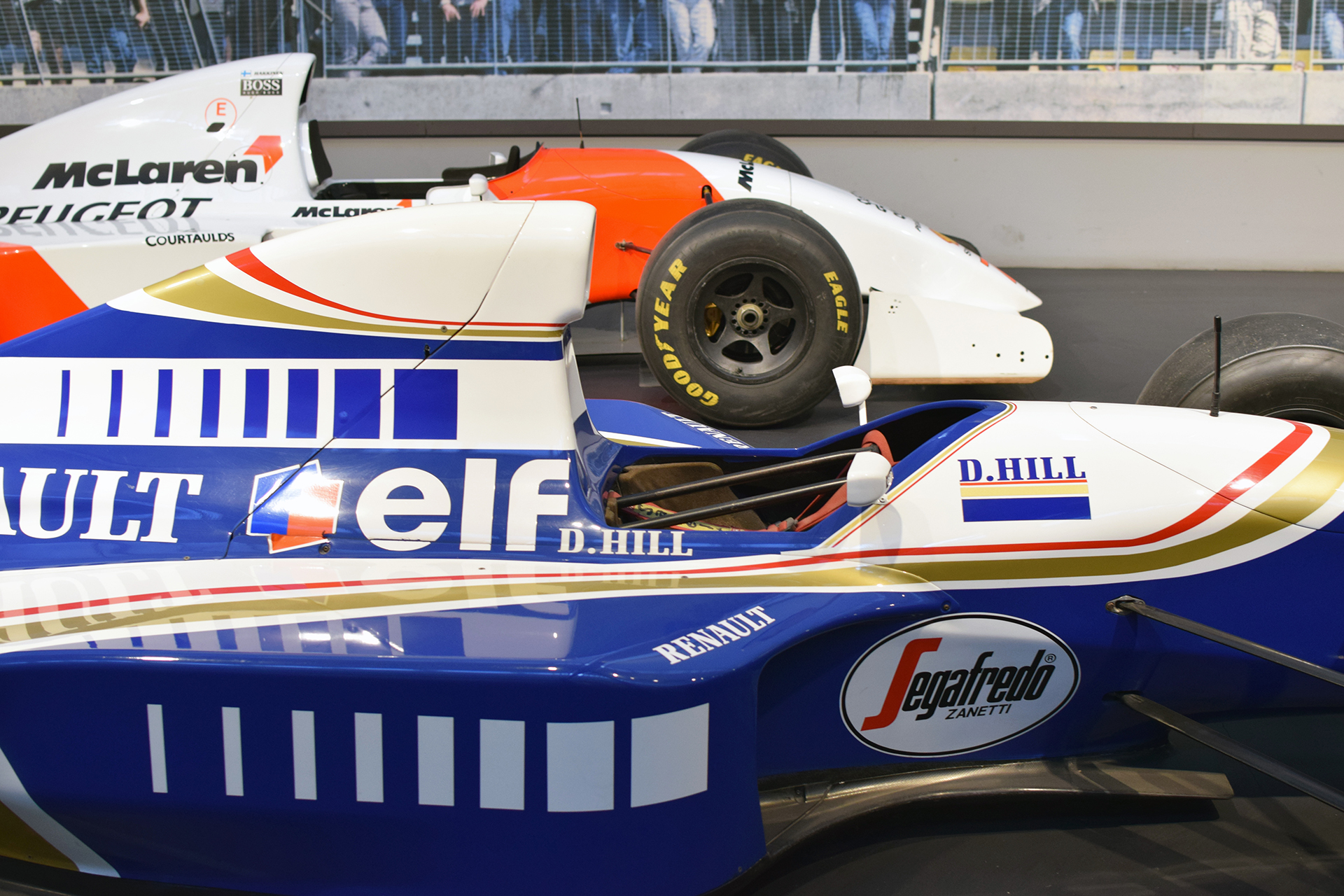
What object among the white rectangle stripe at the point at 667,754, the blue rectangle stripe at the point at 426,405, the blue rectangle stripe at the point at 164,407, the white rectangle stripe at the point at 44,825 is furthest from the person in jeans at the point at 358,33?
the white rectangle stripe at the point at 667,754

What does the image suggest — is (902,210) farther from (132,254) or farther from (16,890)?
(16,890)

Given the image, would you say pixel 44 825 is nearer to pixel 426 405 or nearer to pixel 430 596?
pixel 430 596

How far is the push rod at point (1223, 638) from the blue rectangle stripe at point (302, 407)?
1.52m

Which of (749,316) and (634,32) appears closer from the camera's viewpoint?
(749,316)

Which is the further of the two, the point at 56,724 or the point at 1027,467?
the point at 1027,467

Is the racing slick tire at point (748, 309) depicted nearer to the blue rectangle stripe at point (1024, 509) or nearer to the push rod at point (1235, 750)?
the blue rectangle stripe at point (1024, 509)

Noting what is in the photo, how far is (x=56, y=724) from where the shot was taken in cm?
150

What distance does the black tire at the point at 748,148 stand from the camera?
5.71 meters

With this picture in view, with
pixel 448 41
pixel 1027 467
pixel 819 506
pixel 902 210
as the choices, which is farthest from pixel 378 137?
pixel 1027 467

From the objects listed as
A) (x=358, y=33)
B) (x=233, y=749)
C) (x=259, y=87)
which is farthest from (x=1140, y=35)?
(x=233, y=749)

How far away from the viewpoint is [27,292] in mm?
3783

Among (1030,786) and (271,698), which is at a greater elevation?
(271,698)

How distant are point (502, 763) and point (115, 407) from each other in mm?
1043

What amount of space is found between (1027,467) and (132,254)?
363 cm
